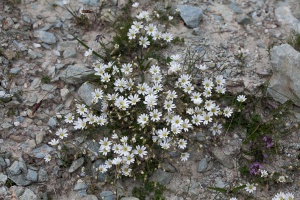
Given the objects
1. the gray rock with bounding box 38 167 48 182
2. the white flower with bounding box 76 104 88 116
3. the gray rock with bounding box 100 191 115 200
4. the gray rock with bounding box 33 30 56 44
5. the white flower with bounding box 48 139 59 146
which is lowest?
the gray rock with bounding box 100 191 115 200

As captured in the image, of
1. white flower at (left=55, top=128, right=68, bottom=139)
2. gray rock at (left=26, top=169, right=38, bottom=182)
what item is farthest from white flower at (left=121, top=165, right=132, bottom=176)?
gray rock at (left=26, top=169, right=38, bottom=182)

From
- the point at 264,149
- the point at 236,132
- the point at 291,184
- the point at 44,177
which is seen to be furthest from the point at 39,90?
the point at 291,184

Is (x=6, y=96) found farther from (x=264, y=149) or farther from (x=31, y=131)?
(x=264, y=149)

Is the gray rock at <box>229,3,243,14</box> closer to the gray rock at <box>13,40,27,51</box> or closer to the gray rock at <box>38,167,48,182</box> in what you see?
the gray rock at <box>13,40,27,51</box>

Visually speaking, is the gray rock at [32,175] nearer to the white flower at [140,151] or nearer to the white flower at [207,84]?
the white flower at [140,151]

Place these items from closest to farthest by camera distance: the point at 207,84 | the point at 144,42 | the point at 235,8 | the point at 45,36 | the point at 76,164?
the point at 76,164, the point at 207,84, the point at 144,42, the point at 45,36, the point at 235,8

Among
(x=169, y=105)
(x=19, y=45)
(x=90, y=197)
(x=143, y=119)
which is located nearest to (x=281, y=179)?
(x=169, y=105)

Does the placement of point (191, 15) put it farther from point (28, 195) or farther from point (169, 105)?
point (28, 195)
